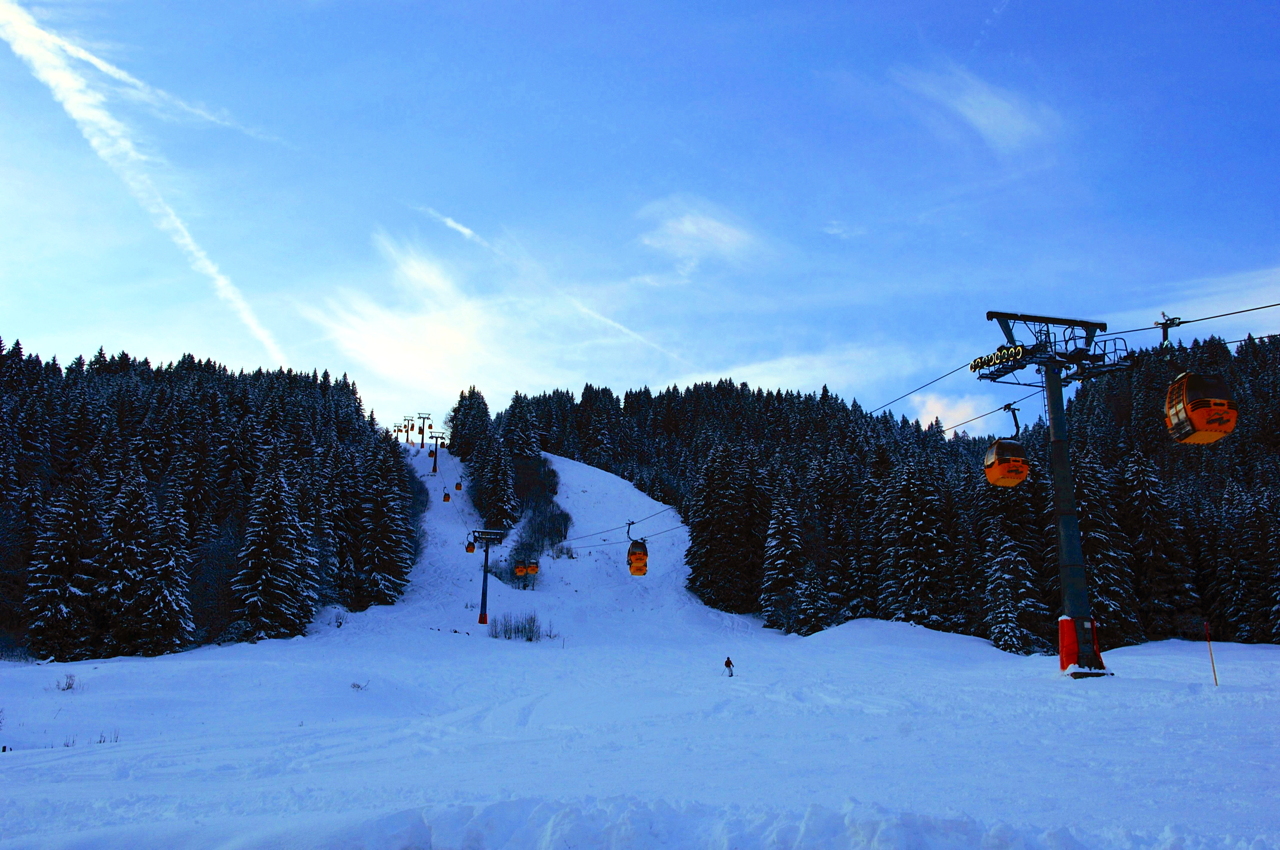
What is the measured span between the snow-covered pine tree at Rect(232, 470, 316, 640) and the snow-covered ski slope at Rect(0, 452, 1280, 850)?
12.1 meters

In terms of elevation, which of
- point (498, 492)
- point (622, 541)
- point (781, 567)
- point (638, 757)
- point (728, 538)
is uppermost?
point (498, 492)

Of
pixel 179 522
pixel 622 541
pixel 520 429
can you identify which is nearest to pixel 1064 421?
pixel 179 522

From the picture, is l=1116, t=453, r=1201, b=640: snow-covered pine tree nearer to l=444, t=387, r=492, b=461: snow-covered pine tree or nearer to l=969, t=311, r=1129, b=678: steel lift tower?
l=969, t=311, r=1129, b=678: steel lift tower

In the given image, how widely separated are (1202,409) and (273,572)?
1645 inches

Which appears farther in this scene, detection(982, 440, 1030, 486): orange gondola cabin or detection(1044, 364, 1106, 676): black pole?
detection(982, 440, 1030, 486): orange gondola cabin

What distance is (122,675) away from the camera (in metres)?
19.5

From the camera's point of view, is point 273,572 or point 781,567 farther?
point 781,567

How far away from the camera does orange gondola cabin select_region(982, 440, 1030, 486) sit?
54.7 feet

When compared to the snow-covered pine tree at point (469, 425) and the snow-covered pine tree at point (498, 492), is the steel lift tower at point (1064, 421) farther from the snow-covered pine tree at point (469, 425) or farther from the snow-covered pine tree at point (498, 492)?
the snow-covered pine tree at point (469, 425)

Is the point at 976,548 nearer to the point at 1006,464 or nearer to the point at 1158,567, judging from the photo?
the point at 1158,567

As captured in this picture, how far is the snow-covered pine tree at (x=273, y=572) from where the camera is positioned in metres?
38.2

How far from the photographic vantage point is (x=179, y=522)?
40.6 meters

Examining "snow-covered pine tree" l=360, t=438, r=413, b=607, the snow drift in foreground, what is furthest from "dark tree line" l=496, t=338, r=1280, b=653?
"snow-covered pine tree" l=360, t=438, r=413, b=607

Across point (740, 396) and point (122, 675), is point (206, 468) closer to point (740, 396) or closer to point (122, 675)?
point (122, 675)
